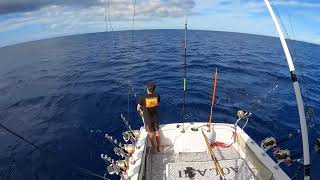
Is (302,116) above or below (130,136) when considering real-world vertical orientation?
above

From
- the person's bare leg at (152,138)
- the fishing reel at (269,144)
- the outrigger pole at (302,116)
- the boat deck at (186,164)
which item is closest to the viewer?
the outrigger pole at (302,116)

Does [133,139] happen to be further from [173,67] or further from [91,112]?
[173,67]

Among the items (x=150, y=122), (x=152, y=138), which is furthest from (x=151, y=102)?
(x=152, y=138)

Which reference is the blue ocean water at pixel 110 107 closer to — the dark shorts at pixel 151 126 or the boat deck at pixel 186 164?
the boat deck at pixel 186 164

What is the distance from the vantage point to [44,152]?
10641 mm

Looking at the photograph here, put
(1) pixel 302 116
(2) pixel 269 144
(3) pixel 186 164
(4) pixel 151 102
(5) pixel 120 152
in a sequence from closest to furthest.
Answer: (1) pixel 302 116
(3) pixel 186 164
(5) pixel 120 152
(2) pixel 269 144
(4) pixel 151 102

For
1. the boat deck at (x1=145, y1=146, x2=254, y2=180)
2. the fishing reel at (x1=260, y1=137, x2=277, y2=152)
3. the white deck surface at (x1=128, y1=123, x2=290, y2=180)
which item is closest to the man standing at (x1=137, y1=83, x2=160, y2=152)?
the white deck surface at (x1=128, y1=123, x2=290, y2=180)

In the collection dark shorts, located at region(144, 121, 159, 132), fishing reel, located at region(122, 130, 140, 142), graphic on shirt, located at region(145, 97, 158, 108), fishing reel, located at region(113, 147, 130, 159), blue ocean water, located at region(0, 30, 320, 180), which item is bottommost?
blue ocean water, located at region(0, 30, 320, 180)

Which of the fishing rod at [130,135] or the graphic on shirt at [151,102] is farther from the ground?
the graphic on shirt at [151,102]

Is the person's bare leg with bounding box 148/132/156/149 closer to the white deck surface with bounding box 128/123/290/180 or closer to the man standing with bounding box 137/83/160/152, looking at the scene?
the man standing with bounding box 137/83/160/152

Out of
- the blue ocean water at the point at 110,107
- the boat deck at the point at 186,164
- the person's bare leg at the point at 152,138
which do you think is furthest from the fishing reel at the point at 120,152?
the blue ocean water at the point at 110,107

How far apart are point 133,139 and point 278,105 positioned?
10.1 m

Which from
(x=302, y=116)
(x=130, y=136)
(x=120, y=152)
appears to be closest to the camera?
(x=302, y=116)

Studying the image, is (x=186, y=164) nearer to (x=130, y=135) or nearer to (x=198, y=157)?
(x=198, y=157)
